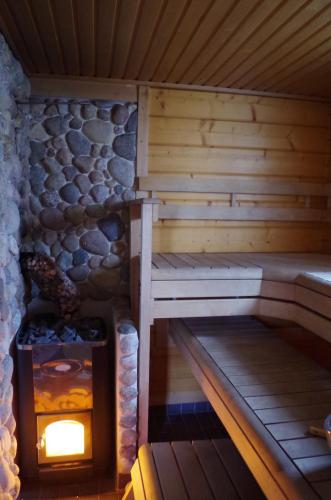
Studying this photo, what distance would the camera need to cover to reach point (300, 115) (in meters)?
3.00

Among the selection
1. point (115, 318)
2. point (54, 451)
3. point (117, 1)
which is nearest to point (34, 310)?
point (115, 318)

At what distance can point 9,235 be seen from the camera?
2.14 meters

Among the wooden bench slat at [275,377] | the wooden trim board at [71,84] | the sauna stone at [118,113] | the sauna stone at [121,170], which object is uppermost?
the wooden trim board at [71,84]

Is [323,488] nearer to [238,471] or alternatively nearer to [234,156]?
[238,471]

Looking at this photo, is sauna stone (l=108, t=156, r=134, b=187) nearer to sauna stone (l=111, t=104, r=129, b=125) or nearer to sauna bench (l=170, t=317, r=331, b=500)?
sauna stone (l=111, t=104, r=129, b=125)

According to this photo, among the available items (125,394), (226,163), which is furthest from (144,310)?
(226,163)

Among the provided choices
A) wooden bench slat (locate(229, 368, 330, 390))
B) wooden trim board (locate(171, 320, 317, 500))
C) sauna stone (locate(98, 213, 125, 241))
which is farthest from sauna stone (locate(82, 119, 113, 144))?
wooden bench slat (locate(229, 368, 330, 390))

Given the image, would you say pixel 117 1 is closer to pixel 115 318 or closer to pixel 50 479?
pixel 115 318

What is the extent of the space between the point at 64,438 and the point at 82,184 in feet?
5.67

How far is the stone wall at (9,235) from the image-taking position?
1.86 m

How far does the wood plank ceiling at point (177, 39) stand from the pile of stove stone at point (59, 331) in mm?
1727

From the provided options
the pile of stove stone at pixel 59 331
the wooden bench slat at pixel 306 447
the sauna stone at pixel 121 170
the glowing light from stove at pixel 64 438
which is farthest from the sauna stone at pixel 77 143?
the wooden bench slat at pixel 306 447

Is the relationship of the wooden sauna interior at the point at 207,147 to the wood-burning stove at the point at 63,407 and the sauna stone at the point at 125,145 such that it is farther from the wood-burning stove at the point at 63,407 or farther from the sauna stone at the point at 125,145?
the wood-burning stove at the point at 63,407

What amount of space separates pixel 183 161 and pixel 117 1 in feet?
4.37
